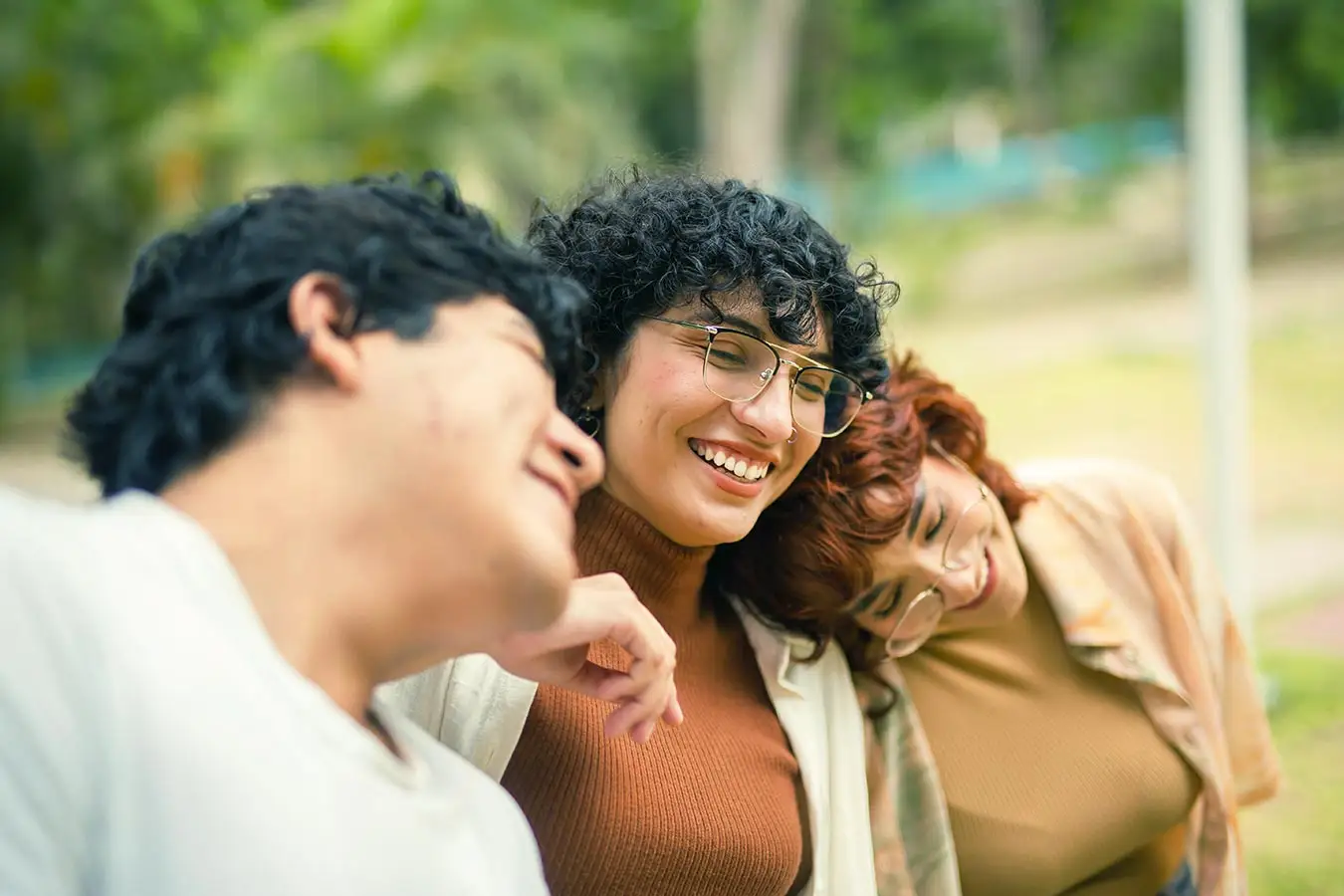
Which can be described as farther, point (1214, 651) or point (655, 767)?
point (1214, 651)

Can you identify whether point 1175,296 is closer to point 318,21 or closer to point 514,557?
point 318,21

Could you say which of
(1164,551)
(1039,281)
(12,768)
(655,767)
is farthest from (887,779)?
(1039,281)

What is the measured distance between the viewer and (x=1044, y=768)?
196 cm

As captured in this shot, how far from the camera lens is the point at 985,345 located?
40.5 feet

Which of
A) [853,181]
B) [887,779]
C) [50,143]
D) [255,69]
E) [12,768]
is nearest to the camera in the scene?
[12,768]

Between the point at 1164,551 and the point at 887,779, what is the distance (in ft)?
2.28

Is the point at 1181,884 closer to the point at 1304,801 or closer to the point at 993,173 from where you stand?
the point at 1304,801

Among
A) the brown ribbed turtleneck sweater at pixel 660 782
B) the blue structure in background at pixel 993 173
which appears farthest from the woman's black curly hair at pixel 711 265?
the blue structure in background at pixel 993 173

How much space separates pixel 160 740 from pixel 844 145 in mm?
13637

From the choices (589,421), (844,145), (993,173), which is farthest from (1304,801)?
(993,173)

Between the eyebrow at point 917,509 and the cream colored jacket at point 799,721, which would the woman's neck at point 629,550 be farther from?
the eyebrow at point 917,509

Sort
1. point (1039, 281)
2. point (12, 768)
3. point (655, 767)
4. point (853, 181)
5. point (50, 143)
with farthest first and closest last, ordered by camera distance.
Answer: point (853, 181) < point (1039, 281) < point (50, 143) < point (655, 767) < point (12, 768)

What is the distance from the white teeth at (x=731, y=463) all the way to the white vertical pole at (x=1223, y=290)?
9.05ft

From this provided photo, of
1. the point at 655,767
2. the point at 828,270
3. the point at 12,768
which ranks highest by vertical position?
the point at 828,270
